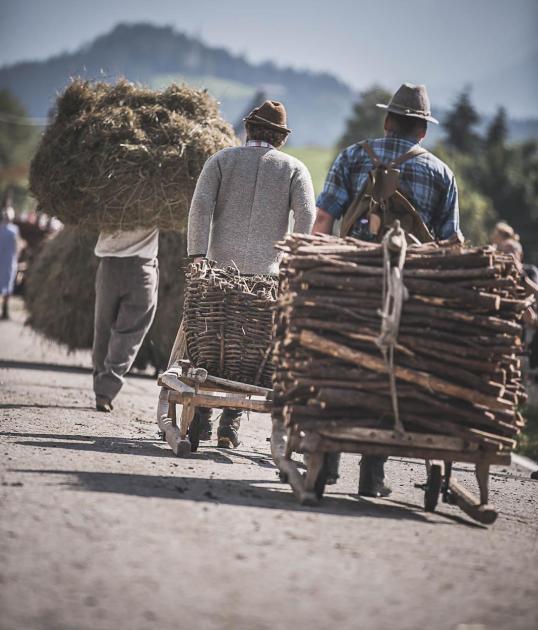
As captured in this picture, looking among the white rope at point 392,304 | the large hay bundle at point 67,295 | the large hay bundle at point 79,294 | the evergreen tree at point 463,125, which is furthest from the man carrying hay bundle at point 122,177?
the evergreen tree at point 463,125

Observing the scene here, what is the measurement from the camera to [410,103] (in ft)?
23.4

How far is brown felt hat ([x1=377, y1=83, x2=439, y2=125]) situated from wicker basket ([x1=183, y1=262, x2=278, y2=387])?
4.61 ft

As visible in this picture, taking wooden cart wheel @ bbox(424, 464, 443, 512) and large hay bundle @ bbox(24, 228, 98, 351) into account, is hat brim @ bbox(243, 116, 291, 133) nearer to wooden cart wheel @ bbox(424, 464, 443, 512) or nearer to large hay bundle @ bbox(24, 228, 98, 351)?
wooden cart wheel @ bbox(424, 464, 443, 512)

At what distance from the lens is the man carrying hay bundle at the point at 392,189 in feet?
22.4

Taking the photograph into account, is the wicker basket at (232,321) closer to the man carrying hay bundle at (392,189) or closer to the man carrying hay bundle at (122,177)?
the man carrying hay bundle at (392,189)

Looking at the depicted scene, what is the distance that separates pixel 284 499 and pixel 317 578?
184 centimetres

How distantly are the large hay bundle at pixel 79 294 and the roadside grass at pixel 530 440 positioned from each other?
4.37 meters

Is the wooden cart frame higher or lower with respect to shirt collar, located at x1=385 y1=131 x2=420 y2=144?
lower

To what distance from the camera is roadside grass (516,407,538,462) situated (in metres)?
12.4

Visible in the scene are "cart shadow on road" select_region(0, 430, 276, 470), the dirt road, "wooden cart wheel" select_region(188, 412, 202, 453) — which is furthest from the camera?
"wooden cart wheel" select_region(188, 412, 202, 453)

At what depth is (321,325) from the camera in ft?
19.0

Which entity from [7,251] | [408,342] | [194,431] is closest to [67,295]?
[194,431]

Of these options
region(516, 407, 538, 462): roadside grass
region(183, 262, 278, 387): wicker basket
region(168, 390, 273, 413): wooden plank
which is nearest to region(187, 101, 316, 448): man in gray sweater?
region(183, 262, 278, 387): wicker basket

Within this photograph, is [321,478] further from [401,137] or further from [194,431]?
[401,137]
